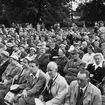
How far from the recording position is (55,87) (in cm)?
504

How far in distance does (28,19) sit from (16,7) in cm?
242

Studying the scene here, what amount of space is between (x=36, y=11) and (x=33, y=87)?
2475 cm

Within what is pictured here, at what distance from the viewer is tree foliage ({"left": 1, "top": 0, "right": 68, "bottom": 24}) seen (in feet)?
100.0

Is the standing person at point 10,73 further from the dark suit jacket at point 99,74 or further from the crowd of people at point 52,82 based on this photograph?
the dark suit jacket at point 99,74

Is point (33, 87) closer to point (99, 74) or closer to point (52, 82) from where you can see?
point (52, 82)

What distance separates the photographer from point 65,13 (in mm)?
33000

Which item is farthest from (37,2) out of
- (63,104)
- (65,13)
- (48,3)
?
(63,104)

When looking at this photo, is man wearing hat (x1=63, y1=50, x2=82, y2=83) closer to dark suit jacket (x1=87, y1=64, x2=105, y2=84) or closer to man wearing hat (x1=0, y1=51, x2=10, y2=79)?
dark suit jacket (x1=87, y1=64, x2=105, y2=84)

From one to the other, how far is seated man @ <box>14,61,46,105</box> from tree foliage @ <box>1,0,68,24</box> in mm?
24543

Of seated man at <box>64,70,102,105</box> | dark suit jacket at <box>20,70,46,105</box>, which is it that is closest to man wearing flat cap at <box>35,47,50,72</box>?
dark suit jacket at <box>20,70,46,105</box>

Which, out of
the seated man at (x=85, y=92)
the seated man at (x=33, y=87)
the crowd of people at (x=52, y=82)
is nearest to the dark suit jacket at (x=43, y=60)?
the crowd of people at (x=52, y=82)

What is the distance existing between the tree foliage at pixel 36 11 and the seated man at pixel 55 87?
2509cm

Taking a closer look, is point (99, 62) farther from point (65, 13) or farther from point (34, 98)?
point (65, 13)

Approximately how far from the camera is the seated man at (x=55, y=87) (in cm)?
492
